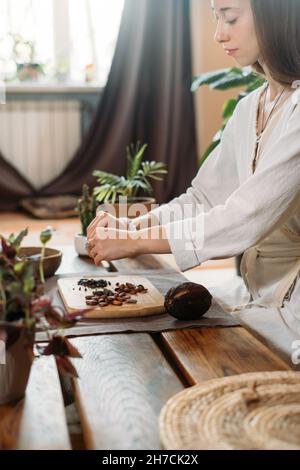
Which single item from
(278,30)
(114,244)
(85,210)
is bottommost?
(85,210)

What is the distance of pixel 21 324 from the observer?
1007 mm

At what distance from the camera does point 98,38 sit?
5.36 m

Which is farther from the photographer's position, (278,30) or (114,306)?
(278,30)

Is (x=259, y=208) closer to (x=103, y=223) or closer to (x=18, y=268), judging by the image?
(x=103, y=223)

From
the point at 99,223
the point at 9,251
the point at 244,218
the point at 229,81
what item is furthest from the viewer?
the point at 229,81

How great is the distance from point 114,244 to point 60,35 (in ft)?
13.4

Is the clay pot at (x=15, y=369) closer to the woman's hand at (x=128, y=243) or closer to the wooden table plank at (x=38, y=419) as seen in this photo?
the wooden table plank at (x=38, y=419)

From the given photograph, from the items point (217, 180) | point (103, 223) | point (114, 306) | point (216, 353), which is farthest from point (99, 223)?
point (216, 353)

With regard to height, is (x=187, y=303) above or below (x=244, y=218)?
below

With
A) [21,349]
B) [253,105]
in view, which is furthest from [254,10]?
[21,349]

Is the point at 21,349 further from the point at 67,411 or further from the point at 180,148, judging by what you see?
the point at 180,148

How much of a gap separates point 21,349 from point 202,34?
463cm

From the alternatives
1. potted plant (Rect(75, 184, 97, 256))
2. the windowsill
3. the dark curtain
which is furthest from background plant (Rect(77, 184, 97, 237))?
the windowsill

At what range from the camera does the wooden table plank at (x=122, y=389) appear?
940 mm
